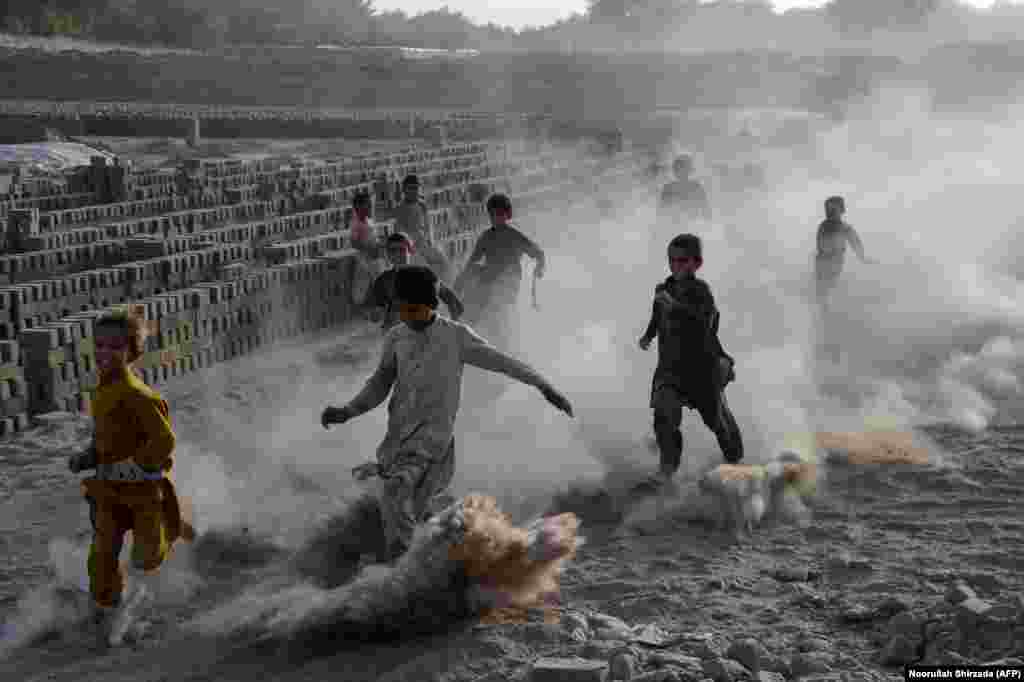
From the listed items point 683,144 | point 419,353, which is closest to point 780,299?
point 419,353

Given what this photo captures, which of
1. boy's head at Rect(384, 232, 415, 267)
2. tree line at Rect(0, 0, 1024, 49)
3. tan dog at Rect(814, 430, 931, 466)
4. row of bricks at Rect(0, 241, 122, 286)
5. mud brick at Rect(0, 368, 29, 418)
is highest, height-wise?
tree line at Rect(0, 0, 1024, 49)

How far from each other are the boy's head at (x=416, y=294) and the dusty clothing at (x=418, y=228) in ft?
20.3

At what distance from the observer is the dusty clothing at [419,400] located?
6.01 metres

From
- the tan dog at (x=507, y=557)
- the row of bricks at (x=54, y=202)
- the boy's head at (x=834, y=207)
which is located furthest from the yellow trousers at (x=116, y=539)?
the row of bricks at (x=54, y=202)

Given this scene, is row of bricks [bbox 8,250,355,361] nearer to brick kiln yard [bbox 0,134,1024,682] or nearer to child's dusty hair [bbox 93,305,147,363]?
brick kiln yard [bbox 0,134,1024,682]

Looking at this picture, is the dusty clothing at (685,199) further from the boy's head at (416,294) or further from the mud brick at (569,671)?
the mud brick at (569,671)

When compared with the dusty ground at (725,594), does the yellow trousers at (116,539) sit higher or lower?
higher

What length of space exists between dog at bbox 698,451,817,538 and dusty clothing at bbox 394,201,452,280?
5456 mm

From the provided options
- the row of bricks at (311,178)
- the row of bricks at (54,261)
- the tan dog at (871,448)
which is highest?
the row of bricks at (311,178)

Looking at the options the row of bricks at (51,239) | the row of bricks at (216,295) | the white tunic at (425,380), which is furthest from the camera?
the row of bricks at (51,239)

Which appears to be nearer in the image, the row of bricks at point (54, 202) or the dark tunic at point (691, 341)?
the dark tunic at point (691, 341)

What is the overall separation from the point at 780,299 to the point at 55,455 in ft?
27.3

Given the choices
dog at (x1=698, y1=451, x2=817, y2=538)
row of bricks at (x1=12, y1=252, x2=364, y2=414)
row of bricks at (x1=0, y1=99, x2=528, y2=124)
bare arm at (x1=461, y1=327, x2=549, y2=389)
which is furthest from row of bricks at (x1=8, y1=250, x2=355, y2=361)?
row of bricks at (x1=0, y1=99, x2=528, y2=124)

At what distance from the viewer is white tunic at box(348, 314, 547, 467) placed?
20.0 feet
